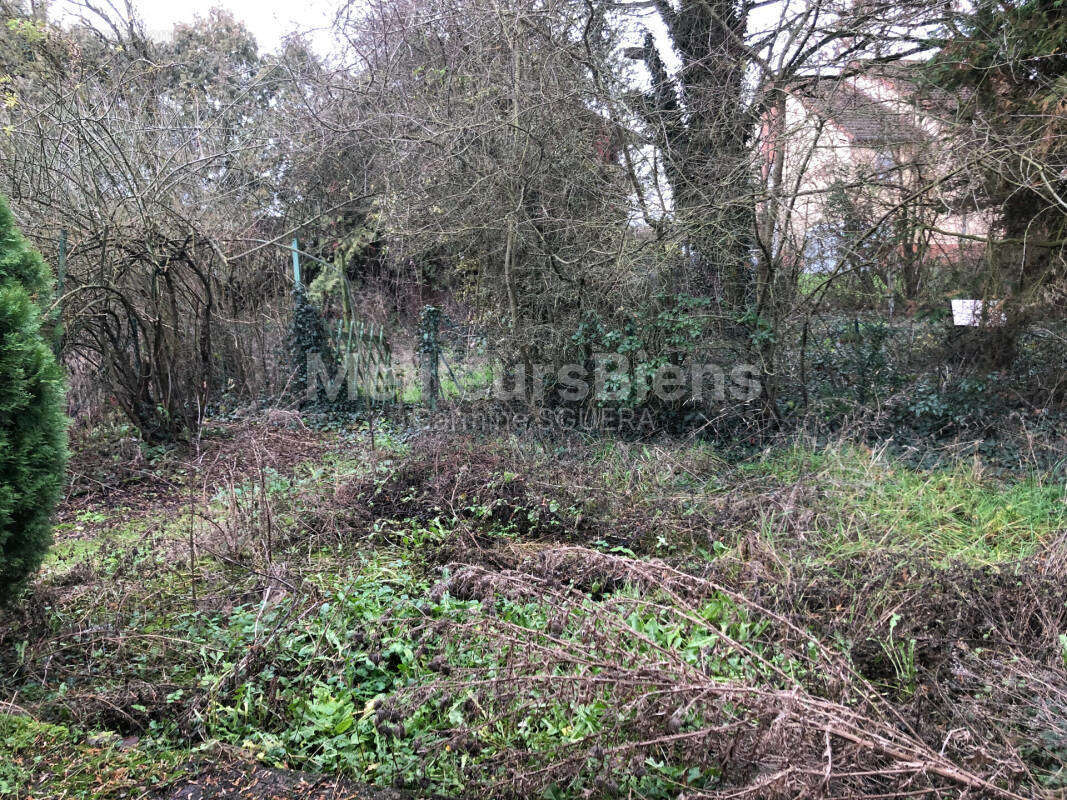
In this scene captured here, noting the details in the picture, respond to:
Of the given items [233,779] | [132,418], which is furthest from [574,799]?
[132,418]

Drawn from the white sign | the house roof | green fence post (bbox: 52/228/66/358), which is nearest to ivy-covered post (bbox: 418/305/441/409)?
green fence post (bbox: 52/228/66/358)

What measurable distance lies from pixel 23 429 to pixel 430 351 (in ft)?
19.1

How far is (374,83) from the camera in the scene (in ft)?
25.6

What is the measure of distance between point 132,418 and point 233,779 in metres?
6.10

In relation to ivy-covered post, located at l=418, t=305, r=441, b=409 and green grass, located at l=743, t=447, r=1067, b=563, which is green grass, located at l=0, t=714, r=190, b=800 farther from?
ivy-covered post, located at l=418, t=305, r=441, b=409

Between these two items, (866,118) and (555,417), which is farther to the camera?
(555,417)

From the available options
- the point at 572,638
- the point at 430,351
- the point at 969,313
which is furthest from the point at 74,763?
the point at 969,313

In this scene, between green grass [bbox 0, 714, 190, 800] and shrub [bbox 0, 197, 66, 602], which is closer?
green grass [bbox 0, 714, 190, 800]

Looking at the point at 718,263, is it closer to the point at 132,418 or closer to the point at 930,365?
the point at 930,365

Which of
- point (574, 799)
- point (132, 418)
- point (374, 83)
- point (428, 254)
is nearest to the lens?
point (574, 799)

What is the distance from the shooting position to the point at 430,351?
341 inches

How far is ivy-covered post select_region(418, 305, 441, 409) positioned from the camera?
28.3 feet

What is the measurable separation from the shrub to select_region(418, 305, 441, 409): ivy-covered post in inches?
218

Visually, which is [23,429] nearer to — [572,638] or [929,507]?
[572,638]
